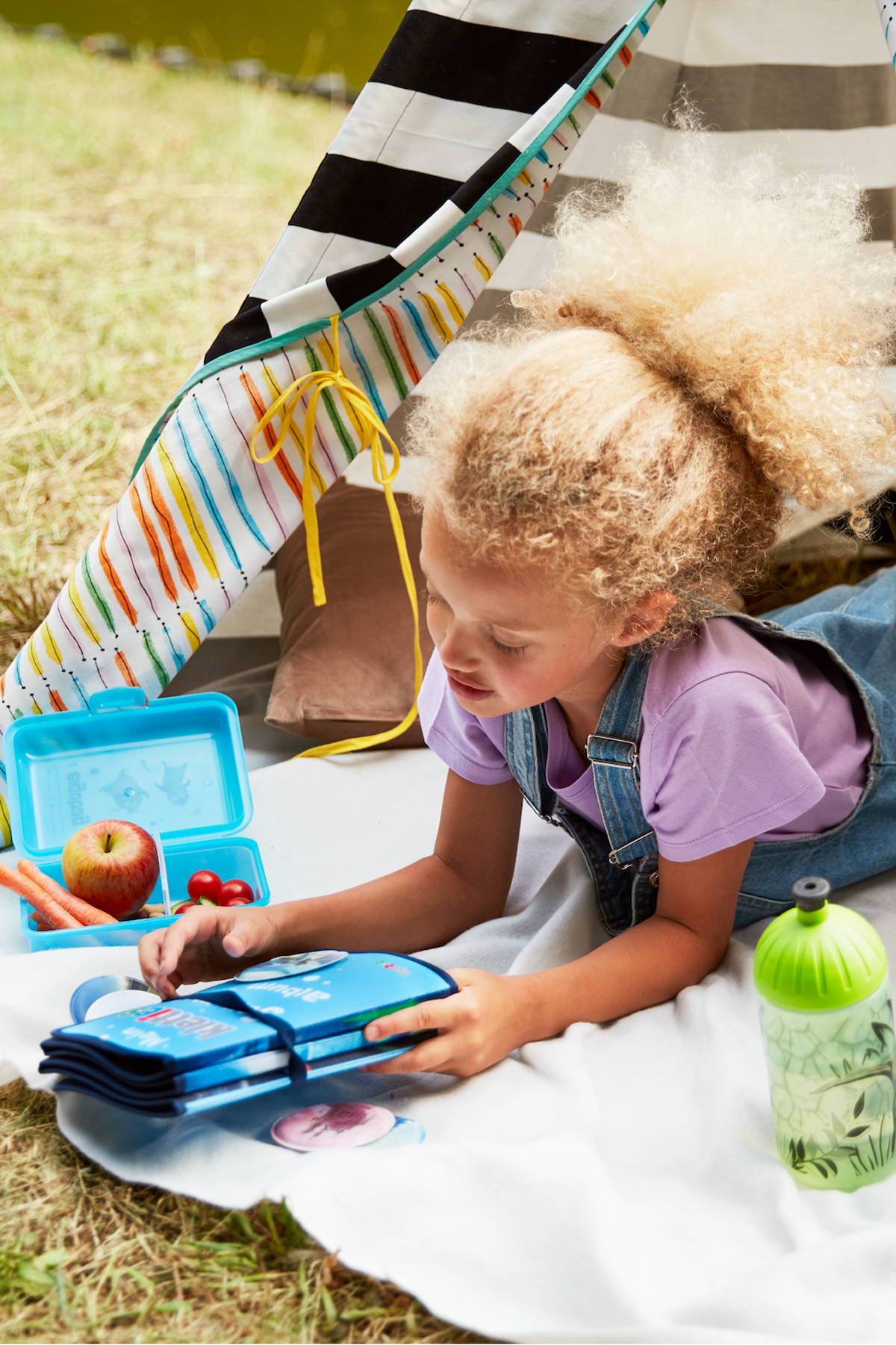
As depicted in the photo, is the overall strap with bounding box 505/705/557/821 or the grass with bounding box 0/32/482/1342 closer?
the grass with bounding box 0/32/482/1342

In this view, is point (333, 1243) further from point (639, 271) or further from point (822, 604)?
point (822, 604)

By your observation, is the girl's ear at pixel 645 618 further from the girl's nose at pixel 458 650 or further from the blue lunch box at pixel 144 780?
the blue lunch box at pixel 144 780

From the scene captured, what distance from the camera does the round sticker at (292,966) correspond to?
3.44ft

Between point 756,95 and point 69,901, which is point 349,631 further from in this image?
point 756,95

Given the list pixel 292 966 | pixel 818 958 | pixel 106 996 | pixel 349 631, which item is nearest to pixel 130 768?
pixel 349 631

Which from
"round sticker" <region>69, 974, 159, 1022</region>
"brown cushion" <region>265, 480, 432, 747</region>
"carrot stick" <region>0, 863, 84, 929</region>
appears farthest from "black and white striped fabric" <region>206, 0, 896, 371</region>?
"round sticker" <region>69, 974, 159, 1022</region>

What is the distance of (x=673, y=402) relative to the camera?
3.34 ft

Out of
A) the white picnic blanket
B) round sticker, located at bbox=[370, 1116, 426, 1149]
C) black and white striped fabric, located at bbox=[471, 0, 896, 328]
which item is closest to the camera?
the white picnic blanket

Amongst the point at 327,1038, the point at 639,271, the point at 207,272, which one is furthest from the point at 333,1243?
the point at 207,272

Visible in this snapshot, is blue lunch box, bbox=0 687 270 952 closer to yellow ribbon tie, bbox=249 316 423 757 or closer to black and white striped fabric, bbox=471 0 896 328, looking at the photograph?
yellow ribbon tie, bbox=249 316 423 757

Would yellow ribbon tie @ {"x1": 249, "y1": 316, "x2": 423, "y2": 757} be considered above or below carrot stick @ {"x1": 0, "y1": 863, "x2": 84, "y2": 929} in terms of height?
above

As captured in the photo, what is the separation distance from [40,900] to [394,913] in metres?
0.42

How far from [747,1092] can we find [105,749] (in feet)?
3.19

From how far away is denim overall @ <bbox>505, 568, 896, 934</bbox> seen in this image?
3.76 feet
